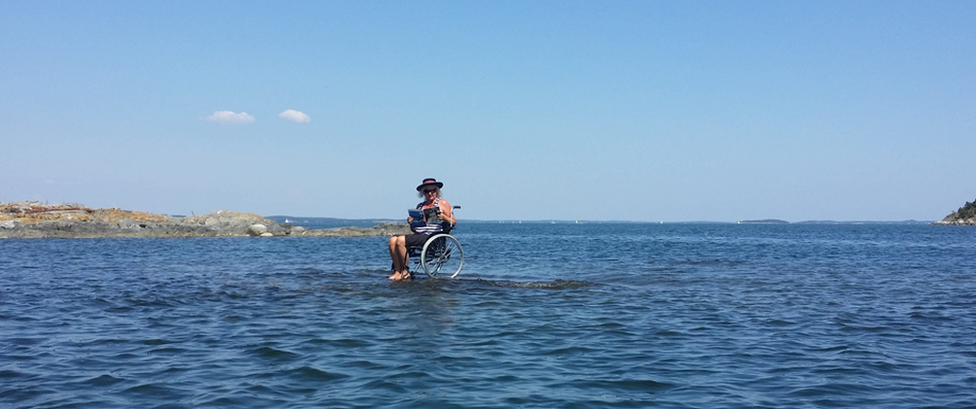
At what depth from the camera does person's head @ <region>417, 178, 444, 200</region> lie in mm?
14445

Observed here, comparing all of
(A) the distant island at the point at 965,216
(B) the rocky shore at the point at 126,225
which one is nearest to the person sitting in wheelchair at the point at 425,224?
(B) the rocky shore at the point at 126,225

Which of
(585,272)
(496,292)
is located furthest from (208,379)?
(585,272)

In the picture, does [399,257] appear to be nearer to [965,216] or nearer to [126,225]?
[126,225]

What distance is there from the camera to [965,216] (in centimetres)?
12462

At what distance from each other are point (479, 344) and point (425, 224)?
7.06 meters

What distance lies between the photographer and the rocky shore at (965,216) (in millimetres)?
121631

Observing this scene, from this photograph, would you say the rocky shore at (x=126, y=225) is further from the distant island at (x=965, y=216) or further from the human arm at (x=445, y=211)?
the distant island at (x=965, y=216)

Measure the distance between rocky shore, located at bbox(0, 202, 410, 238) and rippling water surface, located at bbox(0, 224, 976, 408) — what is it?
27880mm

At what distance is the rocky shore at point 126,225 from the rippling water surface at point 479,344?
27880mm

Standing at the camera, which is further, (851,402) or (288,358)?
(288,358)

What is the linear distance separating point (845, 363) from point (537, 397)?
368 centimetres

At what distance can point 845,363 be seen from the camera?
7.14 meters

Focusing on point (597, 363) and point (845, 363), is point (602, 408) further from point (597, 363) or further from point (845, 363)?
point (845, 363)

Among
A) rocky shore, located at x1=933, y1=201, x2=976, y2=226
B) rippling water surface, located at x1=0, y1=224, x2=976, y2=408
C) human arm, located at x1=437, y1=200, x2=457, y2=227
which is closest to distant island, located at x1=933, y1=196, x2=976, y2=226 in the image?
rocky shore, located at x1=933, y1=201, x2=976, y2=226
